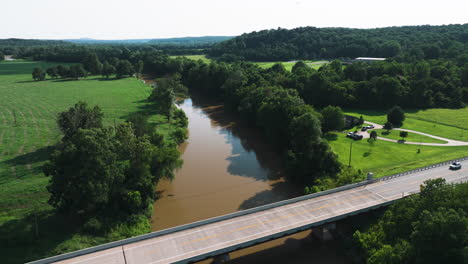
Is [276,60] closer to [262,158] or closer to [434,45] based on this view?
[434,45]

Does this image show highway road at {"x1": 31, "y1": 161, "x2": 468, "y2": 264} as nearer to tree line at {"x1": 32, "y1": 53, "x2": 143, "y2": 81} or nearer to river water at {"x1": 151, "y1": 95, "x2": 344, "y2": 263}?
river water at {"x1": 151, "y1": 95, "x2": 344, "y2": 263}

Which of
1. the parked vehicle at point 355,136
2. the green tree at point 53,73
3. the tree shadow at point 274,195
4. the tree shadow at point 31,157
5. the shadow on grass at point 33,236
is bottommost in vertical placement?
Result: the tree shadow at point 274,195

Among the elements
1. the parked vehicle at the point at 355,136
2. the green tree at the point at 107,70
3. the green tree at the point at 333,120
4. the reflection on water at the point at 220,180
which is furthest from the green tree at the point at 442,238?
the green tree at the point at 107,70

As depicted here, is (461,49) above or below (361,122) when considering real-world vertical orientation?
above

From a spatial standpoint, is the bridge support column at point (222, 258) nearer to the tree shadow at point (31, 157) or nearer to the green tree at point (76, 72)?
the tree shadow at point (31, 157)

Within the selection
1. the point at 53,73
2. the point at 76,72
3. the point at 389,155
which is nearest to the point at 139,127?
the point at 389,155

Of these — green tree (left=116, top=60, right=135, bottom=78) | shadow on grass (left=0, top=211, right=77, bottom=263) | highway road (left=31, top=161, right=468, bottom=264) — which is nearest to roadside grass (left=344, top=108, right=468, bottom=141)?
highway road (left=31, top=161, right=468, bottom=264)

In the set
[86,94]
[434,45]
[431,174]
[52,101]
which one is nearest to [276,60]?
[434,45]
